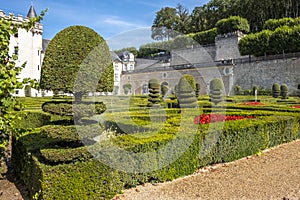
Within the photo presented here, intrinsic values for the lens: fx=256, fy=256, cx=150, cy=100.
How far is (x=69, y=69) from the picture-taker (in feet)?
10.0

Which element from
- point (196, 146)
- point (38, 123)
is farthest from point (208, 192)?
point (38, 123)

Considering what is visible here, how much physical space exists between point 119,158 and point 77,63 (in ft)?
4.57

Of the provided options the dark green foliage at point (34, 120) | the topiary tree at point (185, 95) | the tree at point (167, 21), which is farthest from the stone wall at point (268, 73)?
the dark green foliage at point (34, 120)

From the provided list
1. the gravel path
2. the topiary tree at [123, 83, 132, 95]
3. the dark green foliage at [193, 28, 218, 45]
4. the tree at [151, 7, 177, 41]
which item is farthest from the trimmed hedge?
the tree at [151, 7, 177, 41]

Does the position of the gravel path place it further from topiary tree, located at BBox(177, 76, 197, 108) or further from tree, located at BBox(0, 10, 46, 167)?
topiary tree, located at BBox(177, 76, 197, 108)

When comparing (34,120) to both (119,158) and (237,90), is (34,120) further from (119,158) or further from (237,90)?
(237,90)

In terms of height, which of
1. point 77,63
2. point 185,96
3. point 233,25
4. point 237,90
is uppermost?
point 233,25

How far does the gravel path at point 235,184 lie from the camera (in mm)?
3543

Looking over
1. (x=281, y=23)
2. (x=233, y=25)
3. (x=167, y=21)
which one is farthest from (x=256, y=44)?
(x=167, y=21)

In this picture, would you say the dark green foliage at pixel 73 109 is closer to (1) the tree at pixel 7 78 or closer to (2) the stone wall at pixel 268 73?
(1) the tree at pixel 7 78

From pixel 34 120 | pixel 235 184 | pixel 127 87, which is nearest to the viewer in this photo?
pixel 235 184

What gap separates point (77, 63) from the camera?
308 centimetres

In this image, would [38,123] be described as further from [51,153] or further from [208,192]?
[208,192]

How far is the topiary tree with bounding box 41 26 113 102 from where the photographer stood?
3045mm
